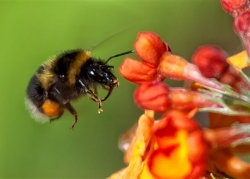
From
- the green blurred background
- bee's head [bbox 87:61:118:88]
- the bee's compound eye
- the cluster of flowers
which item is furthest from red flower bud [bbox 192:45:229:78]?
the green blurred background

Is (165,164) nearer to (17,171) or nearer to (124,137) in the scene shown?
(124,137)

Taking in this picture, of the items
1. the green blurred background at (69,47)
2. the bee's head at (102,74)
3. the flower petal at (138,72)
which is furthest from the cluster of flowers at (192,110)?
the green blurred background at (69,47)

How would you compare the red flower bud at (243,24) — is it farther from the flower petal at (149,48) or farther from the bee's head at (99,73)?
the bee's head at (99,73)

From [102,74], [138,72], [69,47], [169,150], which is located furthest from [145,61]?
[69,47]

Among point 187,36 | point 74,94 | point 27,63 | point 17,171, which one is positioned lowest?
point 17,171

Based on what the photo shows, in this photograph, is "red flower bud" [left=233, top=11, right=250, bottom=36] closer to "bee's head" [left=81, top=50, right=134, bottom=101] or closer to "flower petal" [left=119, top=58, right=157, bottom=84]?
"flower petal" [left=119, top=58, right=157, bottom=84]

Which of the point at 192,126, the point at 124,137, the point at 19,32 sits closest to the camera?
the point at 192,126

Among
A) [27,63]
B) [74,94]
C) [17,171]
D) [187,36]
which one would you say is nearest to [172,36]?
[187,36]
